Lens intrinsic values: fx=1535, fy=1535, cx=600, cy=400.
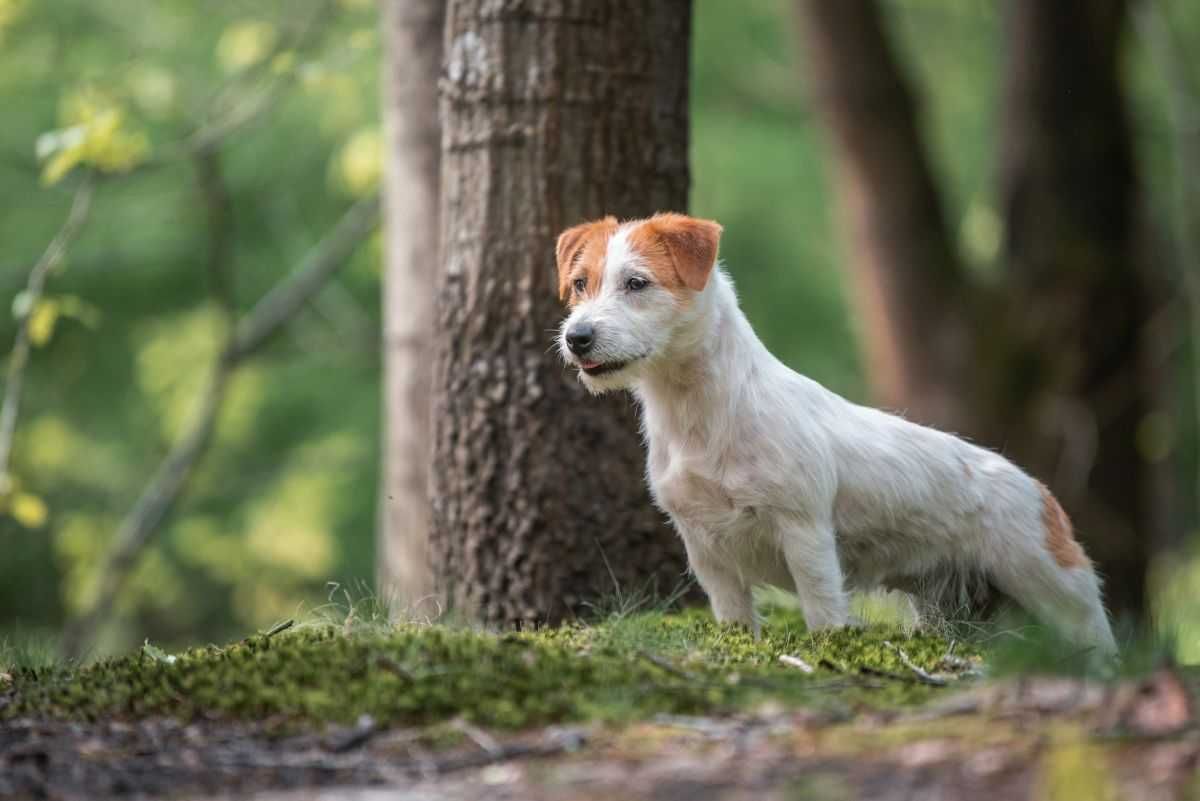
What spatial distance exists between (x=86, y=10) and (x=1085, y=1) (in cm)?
982

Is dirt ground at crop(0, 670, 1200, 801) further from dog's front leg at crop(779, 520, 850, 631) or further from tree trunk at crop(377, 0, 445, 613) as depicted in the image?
tree trunk at crop(377, 0, 445, 613)

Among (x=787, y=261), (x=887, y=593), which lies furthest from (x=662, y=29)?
(x=787, y=261)

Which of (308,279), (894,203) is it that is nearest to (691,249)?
(894,203)

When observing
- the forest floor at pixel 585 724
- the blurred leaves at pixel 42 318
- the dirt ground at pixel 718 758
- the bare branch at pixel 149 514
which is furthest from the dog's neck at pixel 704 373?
the bare branch at pixel 149 514

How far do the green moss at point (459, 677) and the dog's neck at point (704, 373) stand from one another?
0.80 metres

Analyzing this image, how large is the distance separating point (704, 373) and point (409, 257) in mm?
3260

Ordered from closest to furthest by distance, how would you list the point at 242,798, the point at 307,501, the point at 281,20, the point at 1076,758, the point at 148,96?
the point at 1076,758 < the point at 242,798 < the point at 148,96 < the point at 281,20 < the point at 307,501

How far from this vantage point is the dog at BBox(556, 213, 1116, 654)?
5.38 meters

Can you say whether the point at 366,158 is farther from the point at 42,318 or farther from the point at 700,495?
the point at 700,495

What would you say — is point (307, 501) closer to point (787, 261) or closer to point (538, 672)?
point (787, 261)

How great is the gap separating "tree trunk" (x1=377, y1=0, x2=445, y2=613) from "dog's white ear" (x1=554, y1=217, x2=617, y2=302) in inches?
96.9

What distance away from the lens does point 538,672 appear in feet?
13.6

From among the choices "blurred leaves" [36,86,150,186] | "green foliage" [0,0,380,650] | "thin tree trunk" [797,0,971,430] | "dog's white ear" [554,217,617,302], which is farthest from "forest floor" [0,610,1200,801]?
"green foliage" [0,0,380,650]

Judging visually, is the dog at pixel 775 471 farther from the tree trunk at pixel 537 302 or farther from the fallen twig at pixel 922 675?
the fallen twig at pixel 922 675
